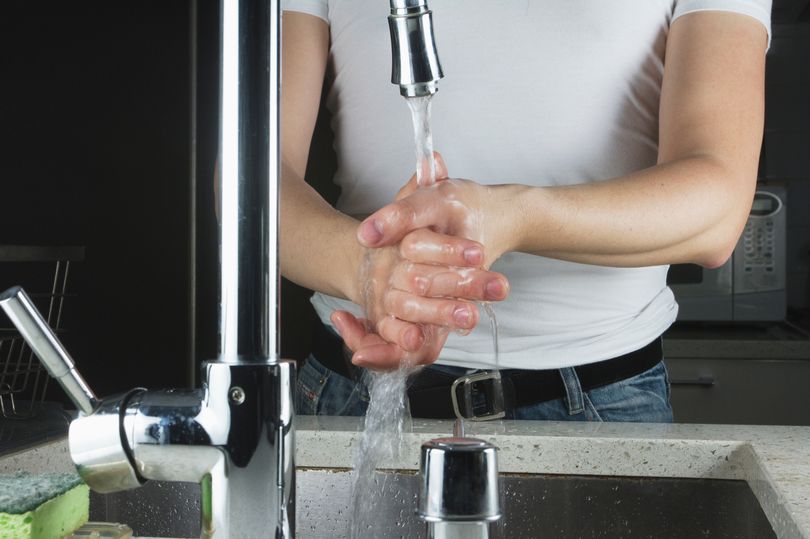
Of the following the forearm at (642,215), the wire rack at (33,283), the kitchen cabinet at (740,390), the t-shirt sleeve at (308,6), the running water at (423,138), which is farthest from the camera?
the kitchen cabinet at (740,390)

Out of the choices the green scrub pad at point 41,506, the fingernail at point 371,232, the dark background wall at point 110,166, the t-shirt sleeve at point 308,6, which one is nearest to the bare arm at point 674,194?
the fingernail at point 371,232

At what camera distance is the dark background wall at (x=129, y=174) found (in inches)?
68.2

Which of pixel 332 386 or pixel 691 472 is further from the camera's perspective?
pixel 332 386

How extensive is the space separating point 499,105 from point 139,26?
1193 millimetres

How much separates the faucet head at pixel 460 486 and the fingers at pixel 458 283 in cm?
26

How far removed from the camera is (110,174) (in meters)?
1.88

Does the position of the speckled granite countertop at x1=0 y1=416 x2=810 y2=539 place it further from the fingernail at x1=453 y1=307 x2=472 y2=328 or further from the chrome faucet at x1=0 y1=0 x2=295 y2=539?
the chrome faucet at x1=0 y1=0 x2=295 y2=539

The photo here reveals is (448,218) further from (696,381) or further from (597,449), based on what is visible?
(696,381)

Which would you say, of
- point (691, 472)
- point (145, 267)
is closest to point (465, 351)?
point (691, 472)

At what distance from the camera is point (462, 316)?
0.63 m

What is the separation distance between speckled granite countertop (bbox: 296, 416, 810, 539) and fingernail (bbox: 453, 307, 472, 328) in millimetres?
185

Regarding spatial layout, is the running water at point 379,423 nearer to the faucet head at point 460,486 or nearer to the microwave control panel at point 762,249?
the faucet head at point 460,486

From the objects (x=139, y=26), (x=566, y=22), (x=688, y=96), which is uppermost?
(x=139, y=26)

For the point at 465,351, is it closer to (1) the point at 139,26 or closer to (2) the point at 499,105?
(2) the point at 499,105
